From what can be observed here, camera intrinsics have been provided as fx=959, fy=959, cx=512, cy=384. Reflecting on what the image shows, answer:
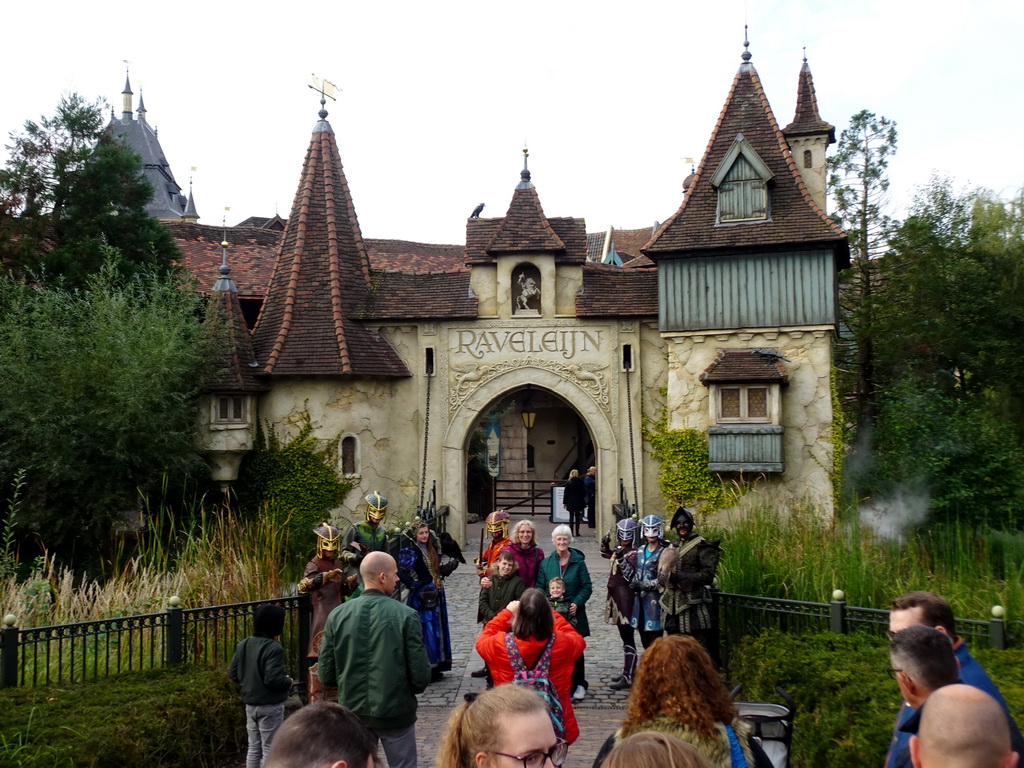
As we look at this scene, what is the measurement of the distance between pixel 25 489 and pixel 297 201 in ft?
24.7

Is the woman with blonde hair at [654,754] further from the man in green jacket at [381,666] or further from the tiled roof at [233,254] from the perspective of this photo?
the tiled roof at [233,254]

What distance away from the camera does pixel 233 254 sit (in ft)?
80.1

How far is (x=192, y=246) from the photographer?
25.6 metres

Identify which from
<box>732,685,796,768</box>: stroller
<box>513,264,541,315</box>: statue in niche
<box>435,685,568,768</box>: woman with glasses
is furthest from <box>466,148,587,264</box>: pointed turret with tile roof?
<box>435,685,568,768</box>: woman with glasses

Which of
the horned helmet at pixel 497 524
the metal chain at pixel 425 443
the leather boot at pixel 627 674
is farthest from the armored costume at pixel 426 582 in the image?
the metal chain at pixel 425 443

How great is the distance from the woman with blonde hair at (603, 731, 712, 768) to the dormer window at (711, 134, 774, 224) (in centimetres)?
1591

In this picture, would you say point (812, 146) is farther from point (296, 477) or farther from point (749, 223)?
point (296, 477)

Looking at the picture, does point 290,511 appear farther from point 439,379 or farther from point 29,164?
point 29,164

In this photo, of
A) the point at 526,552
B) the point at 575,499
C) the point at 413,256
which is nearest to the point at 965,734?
the point at 526,552

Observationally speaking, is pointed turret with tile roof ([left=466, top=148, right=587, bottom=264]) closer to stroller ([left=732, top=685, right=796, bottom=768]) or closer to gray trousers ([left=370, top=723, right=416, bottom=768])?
gray trousers ([left=370, top=723, right=416, bottom=768])

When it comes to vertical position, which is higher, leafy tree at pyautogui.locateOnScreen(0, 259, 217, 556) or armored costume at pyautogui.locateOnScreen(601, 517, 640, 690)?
leafy tree at pyautogui.locateOnScreen(0, 259, 217, 556)

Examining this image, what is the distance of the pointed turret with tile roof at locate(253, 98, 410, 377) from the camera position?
17734 millimetres

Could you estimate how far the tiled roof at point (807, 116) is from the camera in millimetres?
24094

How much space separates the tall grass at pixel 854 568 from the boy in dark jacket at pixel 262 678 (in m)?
4.76
